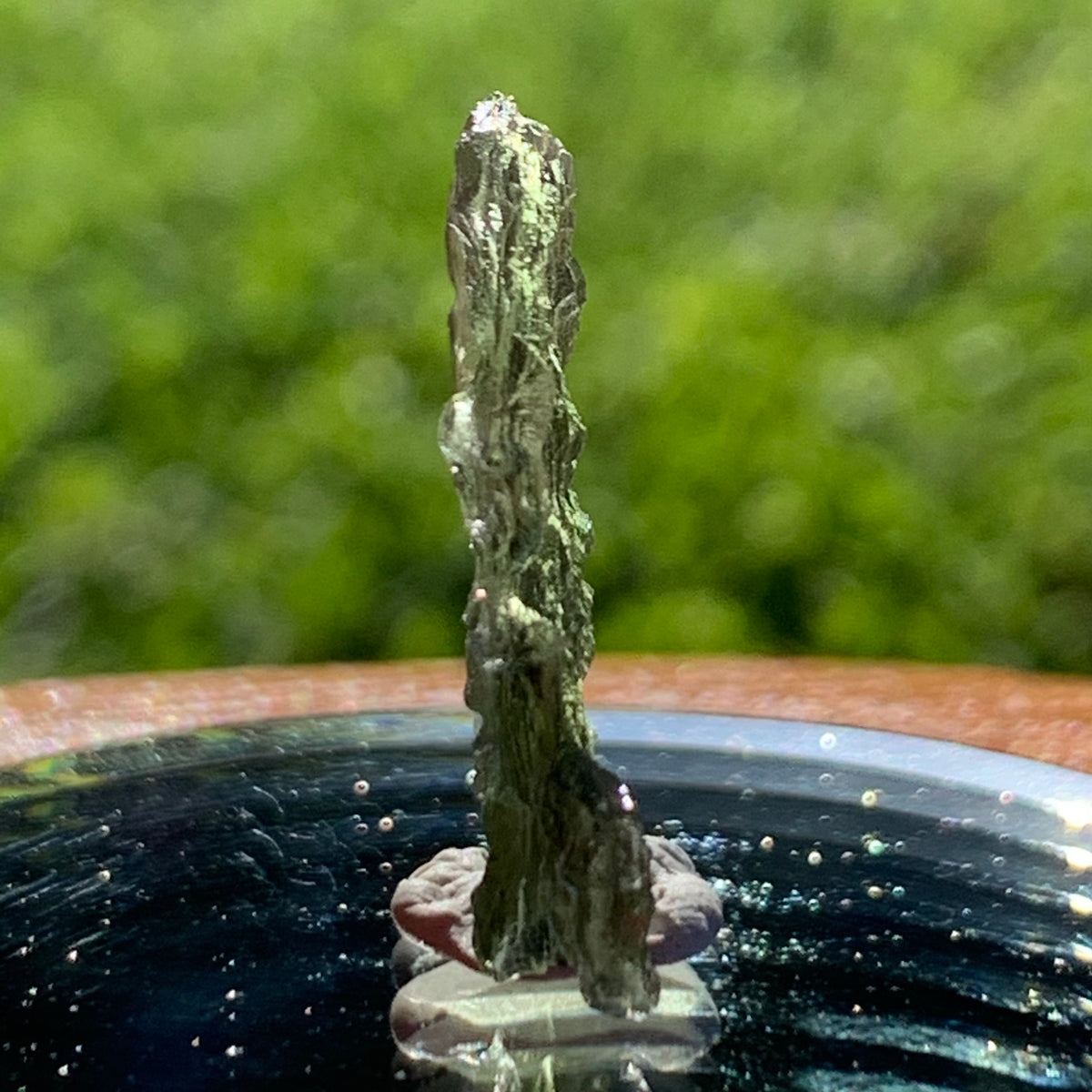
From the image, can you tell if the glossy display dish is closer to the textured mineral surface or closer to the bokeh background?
the textured mineral surface

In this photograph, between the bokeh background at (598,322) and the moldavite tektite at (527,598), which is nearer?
the moldavite tektite at (527,598)

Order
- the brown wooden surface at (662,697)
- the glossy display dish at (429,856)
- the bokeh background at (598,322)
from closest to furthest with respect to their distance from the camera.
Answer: the glossy display dish at (429,856)
the brown wooden surface at (662,697)
the bokeh background at (598,322)

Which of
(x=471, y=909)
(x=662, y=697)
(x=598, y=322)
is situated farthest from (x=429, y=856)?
(x=598, y=322)

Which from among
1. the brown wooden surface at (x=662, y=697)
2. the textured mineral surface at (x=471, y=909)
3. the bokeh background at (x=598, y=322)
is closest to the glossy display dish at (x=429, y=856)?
the textured mineral surface at (x=471, y=909)

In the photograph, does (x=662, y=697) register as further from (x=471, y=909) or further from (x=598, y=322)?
(x=598, y=322)

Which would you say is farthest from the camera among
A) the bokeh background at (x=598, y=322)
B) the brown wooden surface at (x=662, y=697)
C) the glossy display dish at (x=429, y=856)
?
the bokeh background at (x=598, y=322)

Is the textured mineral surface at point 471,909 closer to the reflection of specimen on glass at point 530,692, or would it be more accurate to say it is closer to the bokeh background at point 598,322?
the reflection of specimen on glass at point 530,692

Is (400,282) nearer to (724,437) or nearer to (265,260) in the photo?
(265,260)
